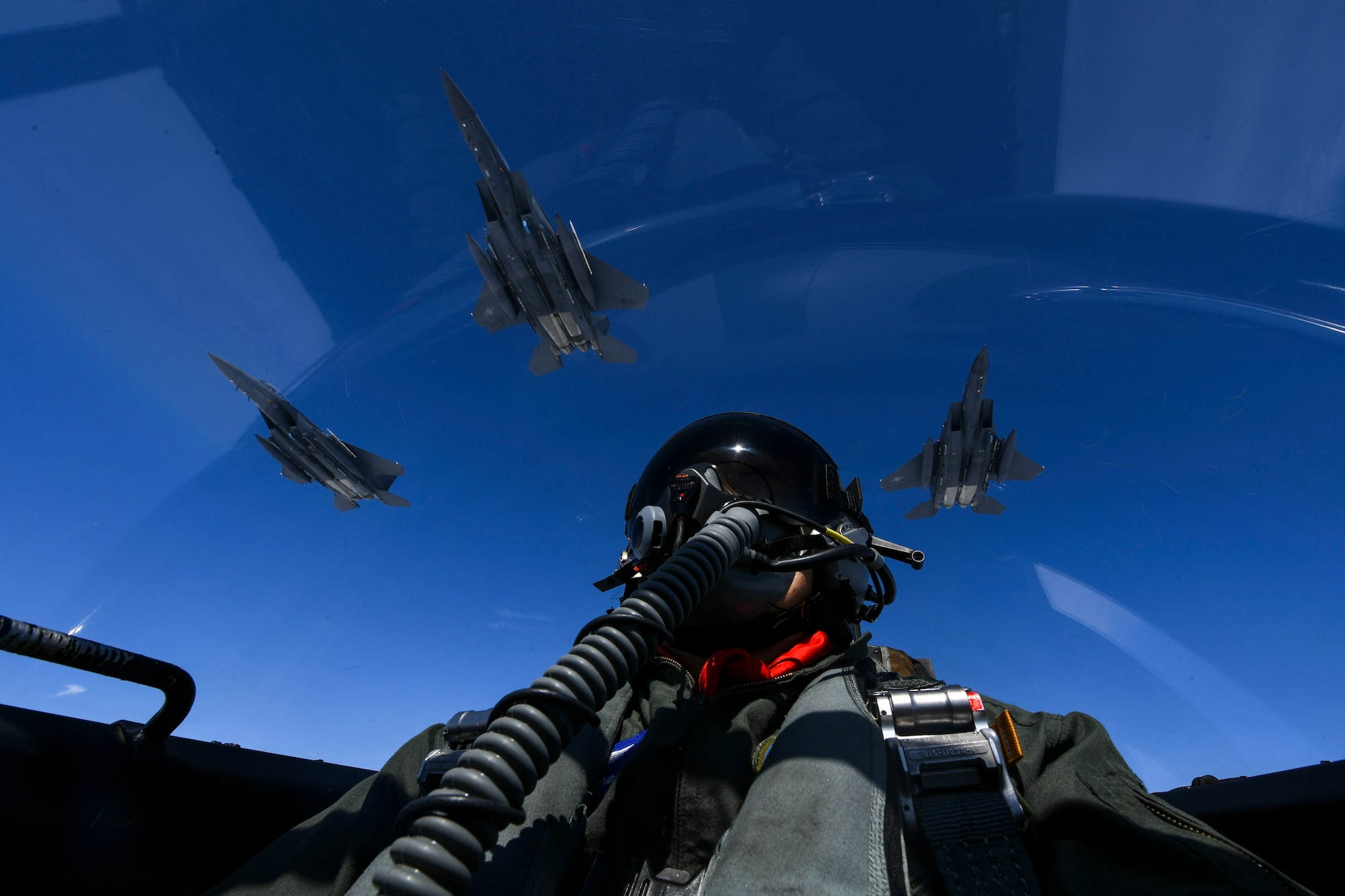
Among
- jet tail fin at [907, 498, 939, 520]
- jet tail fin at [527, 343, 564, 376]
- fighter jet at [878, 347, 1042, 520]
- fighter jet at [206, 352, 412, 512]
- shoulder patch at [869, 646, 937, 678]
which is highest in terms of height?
jet tail fin at [527, 343, 564, 376]

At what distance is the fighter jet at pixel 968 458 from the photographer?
1138 cm

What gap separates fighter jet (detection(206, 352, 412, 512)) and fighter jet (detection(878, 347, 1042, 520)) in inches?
514

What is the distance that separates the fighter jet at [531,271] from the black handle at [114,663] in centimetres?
908

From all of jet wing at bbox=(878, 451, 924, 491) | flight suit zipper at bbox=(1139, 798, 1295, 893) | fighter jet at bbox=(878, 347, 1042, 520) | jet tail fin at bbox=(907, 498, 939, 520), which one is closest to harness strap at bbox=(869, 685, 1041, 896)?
flight suit zipper at bbox=(1139, 798, 1295, 893)

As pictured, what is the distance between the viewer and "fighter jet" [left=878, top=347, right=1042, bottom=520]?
11.4m

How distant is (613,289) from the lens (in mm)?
10930

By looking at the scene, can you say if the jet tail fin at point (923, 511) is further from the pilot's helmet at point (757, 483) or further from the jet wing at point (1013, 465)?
the pilot's helmet at point (757, 483)

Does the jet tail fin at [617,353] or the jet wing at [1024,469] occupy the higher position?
the jet tail fin at [617,353]

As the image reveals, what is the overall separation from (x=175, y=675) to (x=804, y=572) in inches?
84.3

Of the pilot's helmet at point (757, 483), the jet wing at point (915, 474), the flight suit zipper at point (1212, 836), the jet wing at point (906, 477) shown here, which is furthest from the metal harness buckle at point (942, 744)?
the jet wing at point (906, 477)

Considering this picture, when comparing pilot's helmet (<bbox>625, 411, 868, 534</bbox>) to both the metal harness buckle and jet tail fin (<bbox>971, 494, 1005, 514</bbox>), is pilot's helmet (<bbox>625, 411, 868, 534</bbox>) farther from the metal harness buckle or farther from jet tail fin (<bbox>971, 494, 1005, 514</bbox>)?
jet tail fin (<bbox>971, 494, 1005, 514</bbox>)

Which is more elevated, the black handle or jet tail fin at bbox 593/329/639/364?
jet tail fin at bbox 593/329/639/364

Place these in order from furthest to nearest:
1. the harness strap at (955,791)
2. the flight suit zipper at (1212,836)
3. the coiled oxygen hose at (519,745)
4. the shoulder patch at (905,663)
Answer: the shoulder patch at (905,663) < the harness strap at (955,791) < the flight suit zipper at (1212,836) < the coiled oxygen hose at (519,745)

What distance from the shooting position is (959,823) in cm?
118
